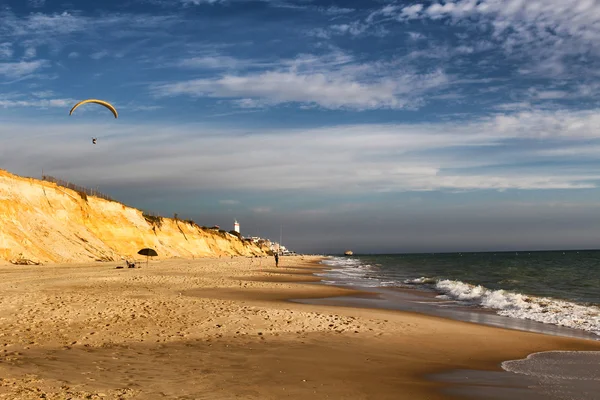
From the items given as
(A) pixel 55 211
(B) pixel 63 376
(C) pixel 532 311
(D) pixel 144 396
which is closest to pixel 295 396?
(D) pixel 144 396

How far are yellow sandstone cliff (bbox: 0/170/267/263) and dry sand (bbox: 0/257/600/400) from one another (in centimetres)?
2684

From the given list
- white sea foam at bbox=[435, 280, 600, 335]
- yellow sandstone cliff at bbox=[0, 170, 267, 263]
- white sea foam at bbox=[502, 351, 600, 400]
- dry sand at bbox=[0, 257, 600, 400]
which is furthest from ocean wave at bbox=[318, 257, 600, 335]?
yellow sandstone cliff at bbox=[0, 170, 267, 263]

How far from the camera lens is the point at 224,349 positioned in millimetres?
10508

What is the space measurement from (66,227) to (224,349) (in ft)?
153

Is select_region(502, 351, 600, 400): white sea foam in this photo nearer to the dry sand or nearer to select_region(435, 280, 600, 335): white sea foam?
the dry sand

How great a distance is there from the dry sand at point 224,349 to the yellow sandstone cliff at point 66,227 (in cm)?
2684

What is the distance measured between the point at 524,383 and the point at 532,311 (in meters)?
13.2

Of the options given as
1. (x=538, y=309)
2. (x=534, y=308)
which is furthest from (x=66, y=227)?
(x=538, y=309)

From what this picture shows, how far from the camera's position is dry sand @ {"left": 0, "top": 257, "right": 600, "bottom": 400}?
7551 millimetres

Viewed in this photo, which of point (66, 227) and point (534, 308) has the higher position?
point (66, 227)

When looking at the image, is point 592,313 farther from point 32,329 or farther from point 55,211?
point 55,211

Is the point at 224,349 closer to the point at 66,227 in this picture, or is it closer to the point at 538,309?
the point at 538,309

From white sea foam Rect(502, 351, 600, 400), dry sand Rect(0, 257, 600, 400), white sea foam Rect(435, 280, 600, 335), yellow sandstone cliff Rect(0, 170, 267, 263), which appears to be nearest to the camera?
dry sand Rect(0, 257, 600, 400)

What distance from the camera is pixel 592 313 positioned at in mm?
19484
